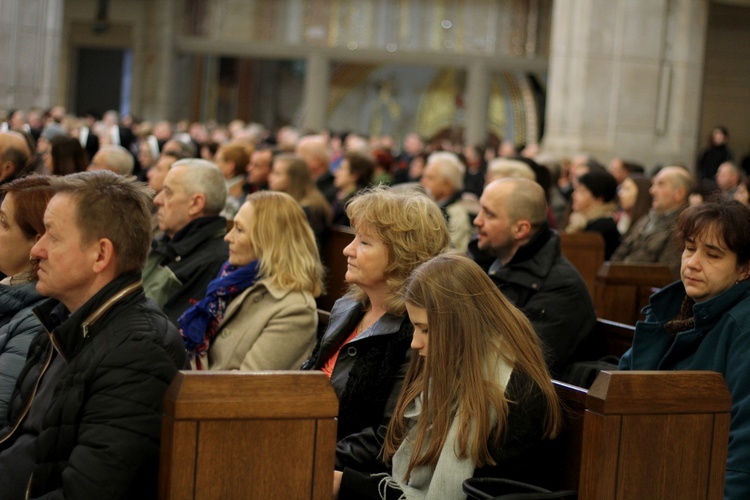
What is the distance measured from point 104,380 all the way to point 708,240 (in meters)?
2.03

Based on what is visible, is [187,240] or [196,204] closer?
[187,240]

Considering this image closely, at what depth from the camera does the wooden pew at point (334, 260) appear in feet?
22.7

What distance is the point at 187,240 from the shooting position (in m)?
5.51

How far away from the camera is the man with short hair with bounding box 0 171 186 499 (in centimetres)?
278

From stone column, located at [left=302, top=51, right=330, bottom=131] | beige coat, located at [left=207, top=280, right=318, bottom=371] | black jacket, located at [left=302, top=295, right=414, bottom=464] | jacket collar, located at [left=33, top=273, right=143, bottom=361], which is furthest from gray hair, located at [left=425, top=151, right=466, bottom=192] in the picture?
stone column, located at [left=302, top=51, right=330, bottom=131]

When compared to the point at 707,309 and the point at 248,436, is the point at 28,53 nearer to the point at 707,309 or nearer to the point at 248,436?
the point at 707,309

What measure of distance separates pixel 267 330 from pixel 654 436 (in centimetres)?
208

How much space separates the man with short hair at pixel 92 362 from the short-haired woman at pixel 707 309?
1.65m

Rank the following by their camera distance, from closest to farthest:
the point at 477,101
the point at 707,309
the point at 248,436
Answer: the point at 248,436 → the point at 707,309 → the point at 477,101

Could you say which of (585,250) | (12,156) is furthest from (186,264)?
(585,250)

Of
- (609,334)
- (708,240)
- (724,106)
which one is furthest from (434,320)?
(724,106)

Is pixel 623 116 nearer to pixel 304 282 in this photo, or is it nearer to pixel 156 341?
pixel 304 282

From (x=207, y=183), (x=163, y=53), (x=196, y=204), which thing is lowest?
(x=196, y=204)

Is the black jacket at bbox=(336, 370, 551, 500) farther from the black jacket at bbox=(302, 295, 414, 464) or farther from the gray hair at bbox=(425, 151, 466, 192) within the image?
the gray hair at bbox=(425, 151, 466, 192)
